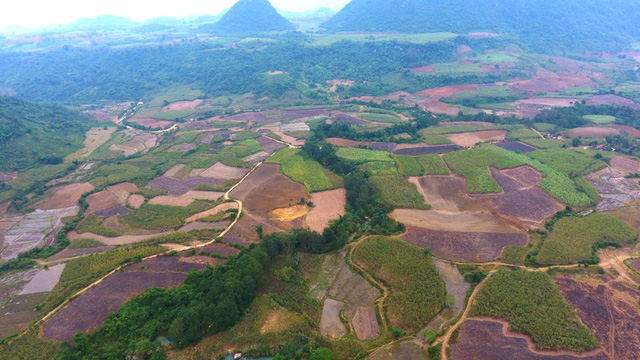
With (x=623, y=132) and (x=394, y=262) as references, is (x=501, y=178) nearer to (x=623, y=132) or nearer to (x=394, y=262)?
(x=394, y=262)

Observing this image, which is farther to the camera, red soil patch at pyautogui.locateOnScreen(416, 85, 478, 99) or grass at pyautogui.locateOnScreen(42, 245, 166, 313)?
red soil patch at pyautogui.locateOnScreen(416, 85, 478, 99)

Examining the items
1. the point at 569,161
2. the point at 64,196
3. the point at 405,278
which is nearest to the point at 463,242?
the point at 405,278

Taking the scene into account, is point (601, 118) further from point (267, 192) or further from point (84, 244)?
point (84, 244)

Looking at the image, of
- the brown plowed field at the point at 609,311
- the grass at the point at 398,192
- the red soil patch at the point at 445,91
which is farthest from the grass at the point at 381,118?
the brown plowed field at the point at 609,311

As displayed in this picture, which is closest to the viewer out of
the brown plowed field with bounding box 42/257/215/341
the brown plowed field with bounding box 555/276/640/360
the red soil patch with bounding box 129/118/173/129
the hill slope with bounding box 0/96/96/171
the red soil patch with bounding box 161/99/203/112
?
the brown plowed field with bounding box 555/276/640/360

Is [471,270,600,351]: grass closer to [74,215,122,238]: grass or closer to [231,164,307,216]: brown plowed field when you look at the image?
[231,164,307,216]: brown plowed field

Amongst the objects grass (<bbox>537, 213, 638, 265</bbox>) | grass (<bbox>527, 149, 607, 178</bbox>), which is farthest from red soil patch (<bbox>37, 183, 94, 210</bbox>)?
grass (<bbox>527, 149, 607, 178</bbox>)
